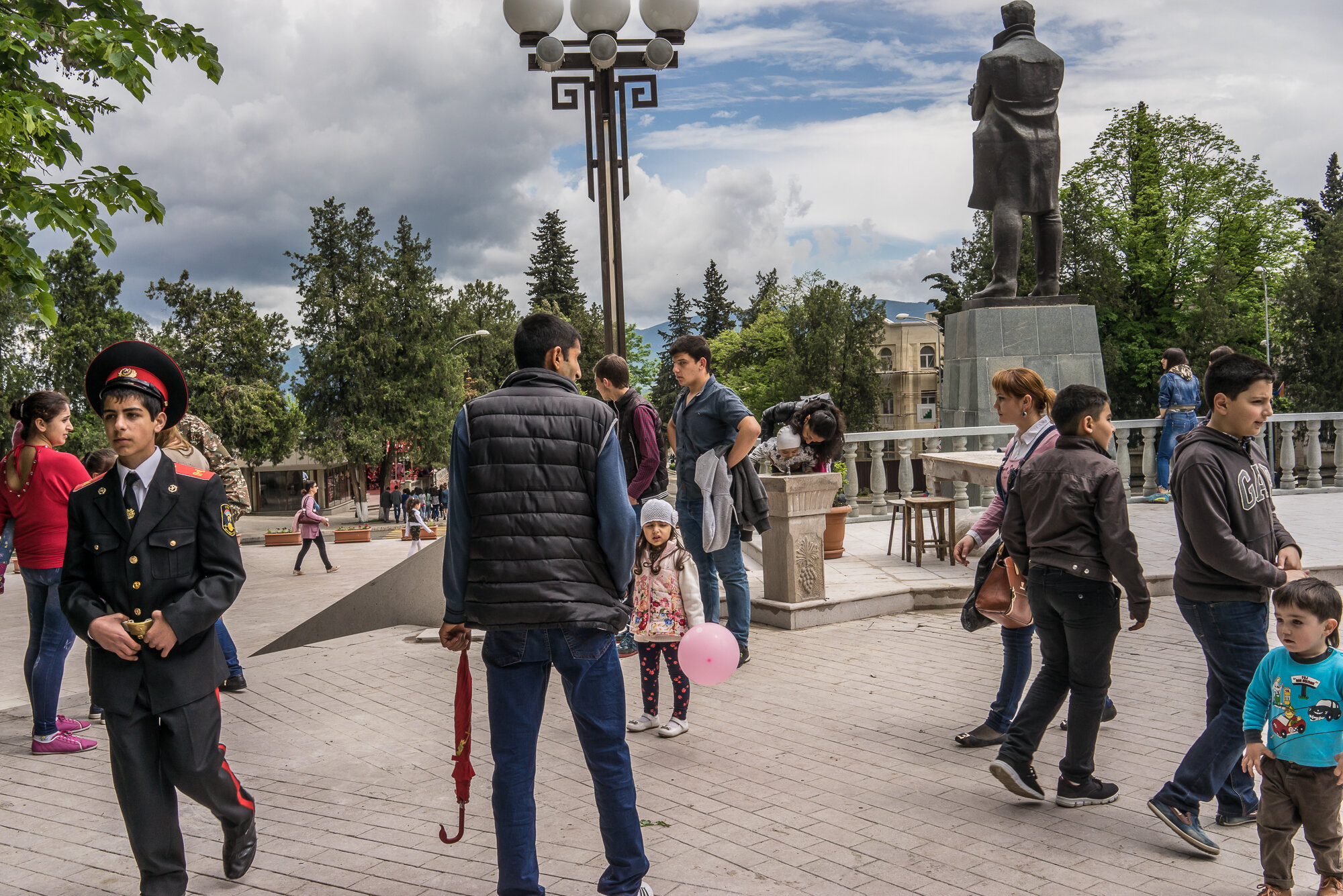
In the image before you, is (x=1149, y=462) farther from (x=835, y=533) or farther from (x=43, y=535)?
(x=43, y=535)

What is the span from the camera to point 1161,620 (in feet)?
26.9

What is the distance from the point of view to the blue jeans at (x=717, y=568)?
6984 mm

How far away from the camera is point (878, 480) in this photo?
13648 millimetres

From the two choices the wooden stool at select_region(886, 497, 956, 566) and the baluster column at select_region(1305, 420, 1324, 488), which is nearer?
the wooden stool at select_region(886, 497, 956, 566)

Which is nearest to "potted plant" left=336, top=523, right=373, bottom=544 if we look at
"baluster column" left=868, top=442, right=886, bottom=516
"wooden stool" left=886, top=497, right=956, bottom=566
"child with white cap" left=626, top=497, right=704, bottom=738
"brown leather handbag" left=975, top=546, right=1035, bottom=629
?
"baluster column" left=868, top=442, right=886, bottom=516

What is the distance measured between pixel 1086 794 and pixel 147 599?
152 inches

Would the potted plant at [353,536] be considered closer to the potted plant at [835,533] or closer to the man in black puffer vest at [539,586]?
the potted plant at [835,533]

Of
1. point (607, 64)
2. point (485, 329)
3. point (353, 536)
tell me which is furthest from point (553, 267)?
point (607, 64)

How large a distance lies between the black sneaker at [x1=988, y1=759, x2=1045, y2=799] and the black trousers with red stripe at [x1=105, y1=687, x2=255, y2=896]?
3177mm

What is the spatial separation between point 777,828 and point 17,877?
307 centimetres

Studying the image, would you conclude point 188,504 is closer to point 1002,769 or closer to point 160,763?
point 160,763

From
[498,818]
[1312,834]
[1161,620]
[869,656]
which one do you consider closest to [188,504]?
[498,818]

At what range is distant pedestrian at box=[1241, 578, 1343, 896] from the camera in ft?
11.0

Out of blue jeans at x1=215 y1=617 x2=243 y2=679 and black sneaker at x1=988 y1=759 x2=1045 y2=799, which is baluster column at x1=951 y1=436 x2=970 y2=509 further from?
blue jeans at x1=215 y1=617 x2=243 y2=679
